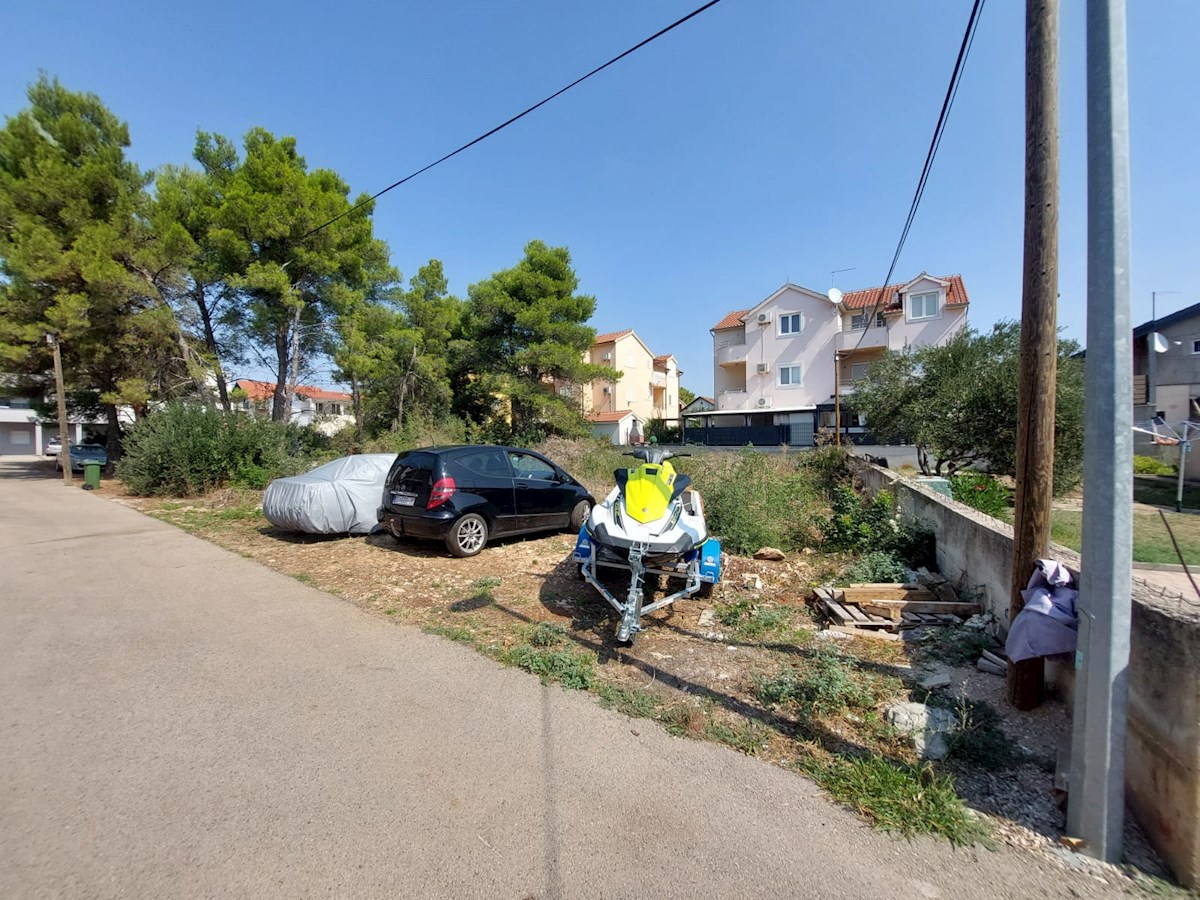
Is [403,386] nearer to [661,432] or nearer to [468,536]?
[468,536]

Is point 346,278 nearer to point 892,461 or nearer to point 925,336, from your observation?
point 892,461

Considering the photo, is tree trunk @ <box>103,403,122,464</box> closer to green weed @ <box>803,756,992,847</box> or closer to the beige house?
the beige house

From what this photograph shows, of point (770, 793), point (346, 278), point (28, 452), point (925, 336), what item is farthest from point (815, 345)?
point (28, 452)

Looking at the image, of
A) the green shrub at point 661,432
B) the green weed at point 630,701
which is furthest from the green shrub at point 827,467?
the green shrub at point 661,432

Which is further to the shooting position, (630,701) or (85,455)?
(85,455)

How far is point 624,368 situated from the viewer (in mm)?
43250

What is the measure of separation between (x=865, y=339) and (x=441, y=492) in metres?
32.9

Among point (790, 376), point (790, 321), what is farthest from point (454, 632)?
point (790, 321)

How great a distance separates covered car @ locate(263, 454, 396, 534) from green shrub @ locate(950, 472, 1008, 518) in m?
9.02

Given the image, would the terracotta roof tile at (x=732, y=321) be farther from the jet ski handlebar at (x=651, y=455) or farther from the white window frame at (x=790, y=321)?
the jet ski handlebar at (x=651, y=455)

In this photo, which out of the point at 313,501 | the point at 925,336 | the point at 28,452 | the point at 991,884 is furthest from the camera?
the point at 28,452

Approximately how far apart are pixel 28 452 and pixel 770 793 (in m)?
66.6

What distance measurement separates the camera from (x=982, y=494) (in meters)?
8.00

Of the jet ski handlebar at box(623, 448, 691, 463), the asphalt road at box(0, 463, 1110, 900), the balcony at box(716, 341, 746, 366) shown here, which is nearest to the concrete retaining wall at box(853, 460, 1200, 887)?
the asphalt road at box(0, 463, 1110, 900)
